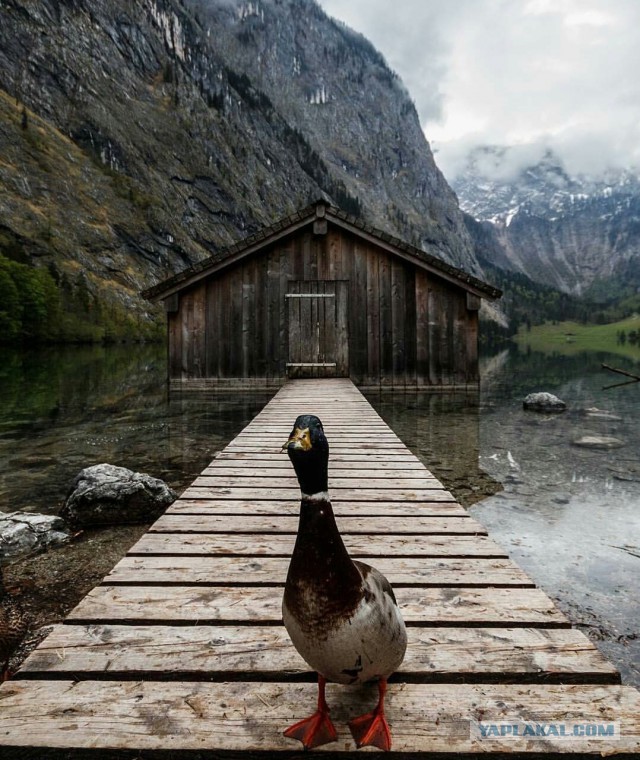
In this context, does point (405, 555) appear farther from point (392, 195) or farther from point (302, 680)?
point (392, 195)

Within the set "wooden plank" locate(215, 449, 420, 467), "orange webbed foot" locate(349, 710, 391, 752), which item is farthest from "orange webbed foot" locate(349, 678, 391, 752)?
"wooden plank" locate(215, 449, 420, 467)

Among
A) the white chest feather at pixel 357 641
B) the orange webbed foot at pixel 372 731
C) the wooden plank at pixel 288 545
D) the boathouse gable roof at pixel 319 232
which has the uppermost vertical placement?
the boathouse gable roof at pixel 319 232

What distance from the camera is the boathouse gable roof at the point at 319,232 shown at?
13.1 meters

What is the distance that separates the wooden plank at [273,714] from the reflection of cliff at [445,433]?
4625 millimetres

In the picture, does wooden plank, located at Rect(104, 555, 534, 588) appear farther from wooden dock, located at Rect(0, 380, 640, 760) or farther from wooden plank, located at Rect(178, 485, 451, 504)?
wooden plank, located at Rect(178, 485, 451, 504)

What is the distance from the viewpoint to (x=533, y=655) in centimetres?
196

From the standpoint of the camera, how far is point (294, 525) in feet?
11.2

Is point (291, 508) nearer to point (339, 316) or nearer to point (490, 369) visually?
point (339, 316)

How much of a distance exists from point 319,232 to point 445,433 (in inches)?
251

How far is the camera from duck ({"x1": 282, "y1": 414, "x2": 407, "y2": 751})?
1.53 meters

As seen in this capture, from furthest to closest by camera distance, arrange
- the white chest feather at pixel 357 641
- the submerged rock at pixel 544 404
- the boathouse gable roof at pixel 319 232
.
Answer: the submerged rock at pixel 544 404 < the boathouse gable roof at pixel 319 232 < the white chest feather at pixel 357 641

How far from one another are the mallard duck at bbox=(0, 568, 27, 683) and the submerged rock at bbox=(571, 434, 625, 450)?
31.0 feet

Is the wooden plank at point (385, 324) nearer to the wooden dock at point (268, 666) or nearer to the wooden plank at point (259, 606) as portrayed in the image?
the wooden dock at point (268, 666)

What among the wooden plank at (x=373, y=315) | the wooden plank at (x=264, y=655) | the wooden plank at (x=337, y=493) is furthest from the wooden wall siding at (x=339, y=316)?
the wooden plank at (x=264, y=655)
